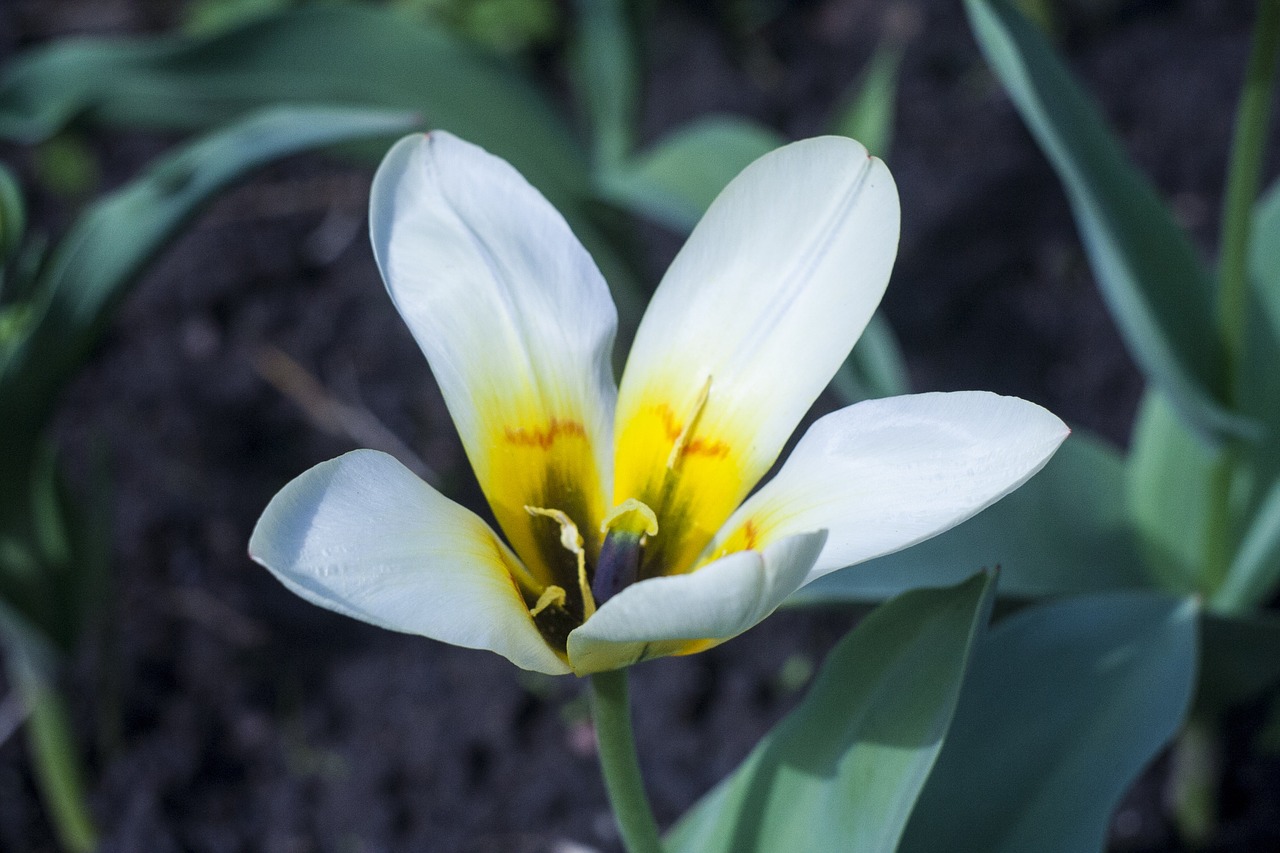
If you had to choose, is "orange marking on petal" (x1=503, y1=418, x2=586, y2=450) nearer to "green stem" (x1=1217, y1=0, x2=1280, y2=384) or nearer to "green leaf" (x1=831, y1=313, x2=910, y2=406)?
"green leaf" (x1=831, y1=313, x2=910, y2=406)

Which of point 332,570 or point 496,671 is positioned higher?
point 332,570

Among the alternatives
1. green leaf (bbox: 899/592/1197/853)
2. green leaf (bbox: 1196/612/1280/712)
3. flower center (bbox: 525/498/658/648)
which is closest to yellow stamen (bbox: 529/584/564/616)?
flower center (bbox: 525/498/658/648)

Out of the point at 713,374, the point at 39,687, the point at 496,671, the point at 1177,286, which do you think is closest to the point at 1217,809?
the point at 1177,286

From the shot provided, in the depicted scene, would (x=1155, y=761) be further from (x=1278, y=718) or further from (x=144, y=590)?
(x=144, y=590)

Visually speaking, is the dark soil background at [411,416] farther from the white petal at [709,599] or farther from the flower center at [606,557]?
the white petal at [709,599]

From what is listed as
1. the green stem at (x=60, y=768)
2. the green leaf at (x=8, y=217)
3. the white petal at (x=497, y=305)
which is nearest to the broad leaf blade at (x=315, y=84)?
the green leaf at (x=8, y=217)

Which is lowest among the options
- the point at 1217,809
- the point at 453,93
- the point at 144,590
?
the point at 1217,809

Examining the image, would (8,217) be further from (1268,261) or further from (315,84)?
(1268,261)
